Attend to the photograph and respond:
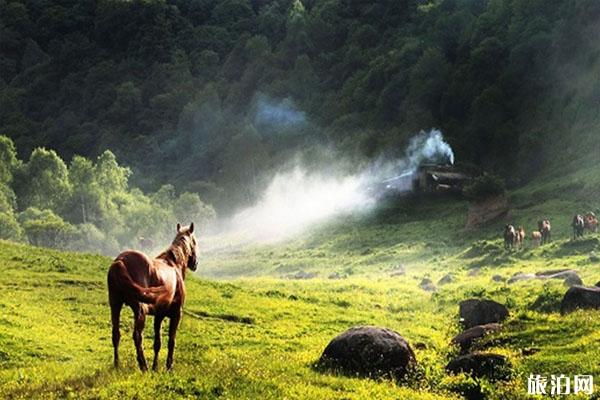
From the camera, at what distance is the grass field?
20.4 metres

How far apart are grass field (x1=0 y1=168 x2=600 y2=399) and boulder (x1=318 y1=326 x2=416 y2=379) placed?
64 centimetres

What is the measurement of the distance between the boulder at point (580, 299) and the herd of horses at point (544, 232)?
111 feet

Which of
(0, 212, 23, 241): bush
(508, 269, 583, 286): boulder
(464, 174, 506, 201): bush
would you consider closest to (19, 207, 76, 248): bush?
(0, 212, 23, 241): bush

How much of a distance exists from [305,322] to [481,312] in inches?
404

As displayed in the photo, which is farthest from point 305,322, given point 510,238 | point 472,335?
point 510,238

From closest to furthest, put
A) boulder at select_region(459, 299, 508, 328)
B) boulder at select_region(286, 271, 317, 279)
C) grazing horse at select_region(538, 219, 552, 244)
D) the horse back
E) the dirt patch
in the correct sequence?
the horse back < boulder at select_region(459, 299, 508, 328) < grazing horse at select_region(538, 219, 552, 244) < boulder at select_region(286, 271, 317, 279) < the dirt patch

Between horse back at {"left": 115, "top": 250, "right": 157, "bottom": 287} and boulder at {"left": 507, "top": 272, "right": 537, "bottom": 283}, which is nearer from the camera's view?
horse back at {"left": 115, "top": 250, "right": 157, "bottom": 287}

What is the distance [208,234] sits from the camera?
151500 millimetres

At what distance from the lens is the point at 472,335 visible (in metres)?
32.8

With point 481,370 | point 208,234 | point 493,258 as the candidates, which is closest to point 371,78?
point 208,234

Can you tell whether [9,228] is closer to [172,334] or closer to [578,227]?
[578,227]

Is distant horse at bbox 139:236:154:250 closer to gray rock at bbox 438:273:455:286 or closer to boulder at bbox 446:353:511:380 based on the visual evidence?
gray rock at bbox 438:273:455:286

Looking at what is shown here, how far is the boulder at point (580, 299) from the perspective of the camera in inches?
1329

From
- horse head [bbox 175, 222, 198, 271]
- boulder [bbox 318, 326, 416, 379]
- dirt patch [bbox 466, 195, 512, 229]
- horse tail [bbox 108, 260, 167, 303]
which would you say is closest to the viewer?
horse tail [bbox 108, 260, 167, 303]
